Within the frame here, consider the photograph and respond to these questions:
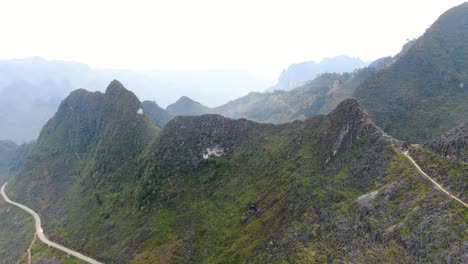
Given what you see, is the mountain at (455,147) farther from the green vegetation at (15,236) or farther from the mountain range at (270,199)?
the green vegetation at (15,236)

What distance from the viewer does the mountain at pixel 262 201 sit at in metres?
81.2

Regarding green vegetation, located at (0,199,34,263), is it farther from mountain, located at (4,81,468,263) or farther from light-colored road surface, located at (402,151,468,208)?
light-colored road surface, located at (402,151,468,208)

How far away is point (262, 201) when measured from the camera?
124 metres

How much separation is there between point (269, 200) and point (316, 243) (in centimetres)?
3152

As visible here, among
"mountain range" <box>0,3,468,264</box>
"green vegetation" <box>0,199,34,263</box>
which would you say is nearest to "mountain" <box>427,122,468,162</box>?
"mountain range" <box>0,3,468,264</box>

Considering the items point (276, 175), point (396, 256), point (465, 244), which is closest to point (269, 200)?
point (276, 175)

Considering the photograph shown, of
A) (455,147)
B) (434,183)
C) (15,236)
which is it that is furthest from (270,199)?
(15,236)

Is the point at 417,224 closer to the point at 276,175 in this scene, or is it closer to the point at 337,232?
the point at 337,232

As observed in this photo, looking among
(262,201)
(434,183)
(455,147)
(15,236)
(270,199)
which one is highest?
(455,147)

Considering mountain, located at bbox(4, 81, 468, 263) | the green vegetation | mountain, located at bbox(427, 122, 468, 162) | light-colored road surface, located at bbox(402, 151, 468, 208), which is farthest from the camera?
the green vegetation

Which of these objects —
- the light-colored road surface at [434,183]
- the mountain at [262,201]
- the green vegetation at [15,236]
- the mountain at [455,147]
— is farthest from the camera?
the green vegetation at [15,236]

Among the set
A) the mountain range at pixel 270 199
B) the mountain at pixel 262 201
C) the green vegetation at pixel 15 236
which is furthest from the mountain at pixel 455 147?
the green vegetation at pixel 15 236

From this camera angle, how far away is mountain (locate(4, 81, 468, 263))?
81250 millimetres

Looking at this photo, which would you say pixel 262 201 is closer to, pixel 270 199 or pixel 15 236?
pixel 270 199
